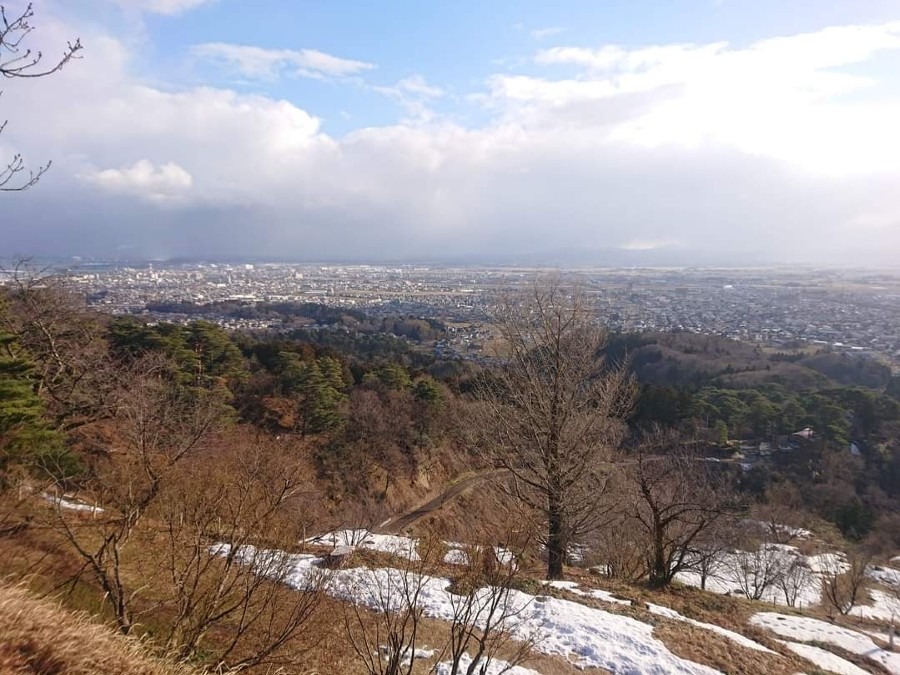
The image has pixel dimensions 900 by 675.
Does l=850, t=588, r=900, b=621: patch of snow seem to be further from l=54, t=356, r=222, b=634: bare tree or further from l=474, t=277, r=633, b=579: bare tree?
l=54, t=356, r=222, b=634: bare tree

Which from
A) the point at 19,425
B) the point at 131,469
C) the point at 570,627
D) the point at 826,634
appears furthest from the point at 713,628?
the point at 19,425

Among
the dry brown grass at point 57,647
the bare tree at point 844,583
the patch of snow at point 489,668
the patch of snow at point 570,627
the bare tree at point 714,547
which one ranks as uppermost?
the dry brown grass at point 57,647

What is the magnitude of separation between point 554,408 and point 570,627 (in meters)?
3.96

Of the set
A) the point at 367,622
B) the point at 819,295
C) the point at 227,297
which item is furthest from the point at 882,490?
the point at 227,297

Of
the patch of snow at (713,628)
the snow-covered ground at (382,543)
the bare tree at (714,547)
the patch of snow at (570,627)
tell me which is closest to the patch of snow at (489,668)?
the patch of snow at (570,627)

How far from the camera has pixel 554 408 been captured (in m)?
10.2

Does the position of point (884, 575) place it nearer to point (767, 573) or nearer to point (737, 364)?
point (767, 573)

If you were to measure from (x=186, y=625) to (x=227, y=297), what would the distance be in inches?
3295

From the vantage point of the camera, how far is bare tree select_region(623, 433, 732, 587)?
1112cm

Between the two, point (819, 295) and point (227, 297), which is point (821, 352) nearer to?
point (819, 295)

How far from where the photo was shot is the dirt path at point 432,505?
742 inches

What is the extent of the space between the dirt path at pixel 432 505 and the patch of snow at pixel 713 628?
799 cm

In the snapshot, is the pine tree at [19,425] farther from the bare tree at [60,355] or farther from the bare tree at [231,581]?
the bare tree at [60,355]

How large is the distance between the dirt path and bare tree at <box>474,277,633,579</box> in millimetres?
6544
